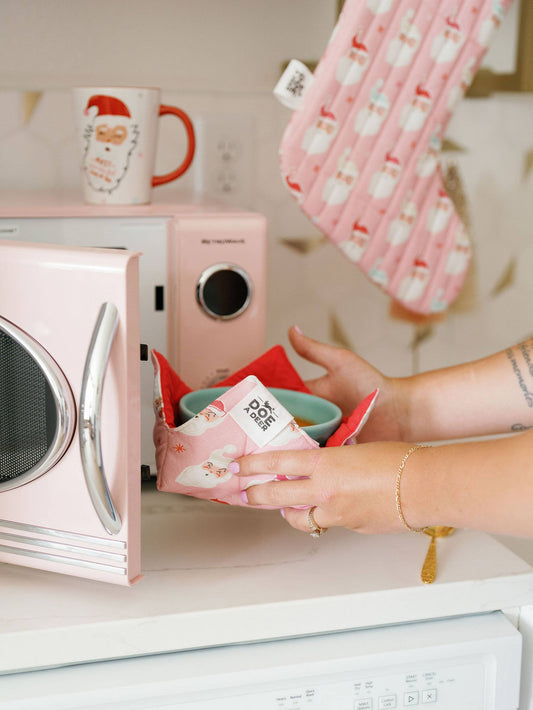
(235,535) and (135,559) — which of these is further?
(235,535)

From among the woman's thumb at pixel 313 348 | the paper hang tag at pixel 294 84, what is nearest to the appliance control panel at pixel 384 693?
the woman's thumb at pixel 313 348

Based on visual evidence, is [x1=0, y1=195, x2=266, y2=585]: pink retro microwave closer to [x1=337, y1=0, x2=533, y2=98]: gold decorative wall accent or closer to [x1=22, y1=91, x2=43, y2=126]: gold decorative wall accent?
[x1=22, y1=91, x2=43, y2=126]: gold decorative wall accent

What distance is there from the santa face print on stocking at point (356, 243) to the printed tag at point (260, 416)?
18.3 inches

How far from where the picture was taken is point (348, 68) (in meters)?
1.05

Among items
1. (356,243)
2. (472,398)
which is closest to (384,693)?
(472,398)

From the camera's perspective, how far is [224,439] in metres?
0.73

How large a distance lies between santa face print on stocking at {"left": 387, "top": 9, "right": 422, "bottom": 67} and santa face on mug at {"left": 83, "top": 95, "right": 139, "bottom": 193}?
0.38 metres

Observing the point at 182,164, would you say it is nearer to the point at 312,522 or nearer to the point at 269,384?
the point at 269,384

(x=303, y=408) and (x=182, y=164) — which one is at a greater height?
(x=182, y=164)

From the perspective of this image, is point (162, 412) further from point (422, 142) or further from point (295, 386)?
point (422, 142)

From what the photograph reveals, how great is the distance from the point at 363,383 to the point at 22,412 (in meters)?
0.46

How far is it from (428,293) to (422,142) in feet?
0.74

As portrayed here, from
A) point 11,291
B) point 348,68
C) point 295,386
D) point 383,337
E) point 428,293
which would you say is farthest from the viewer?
point 383,337

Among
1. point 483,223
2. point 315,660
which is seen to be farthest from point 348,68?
point 315,660
